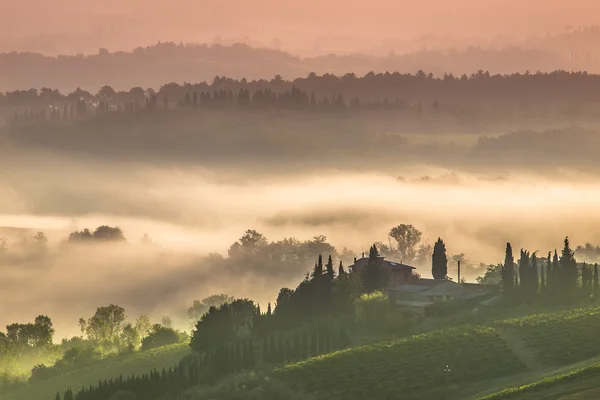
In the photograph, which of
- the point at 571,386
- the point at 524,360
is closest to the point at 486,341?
the point at 524,360

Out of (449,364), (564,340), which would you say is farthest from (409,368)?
(564,340)

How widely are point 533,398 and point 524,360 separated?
28.5 meters

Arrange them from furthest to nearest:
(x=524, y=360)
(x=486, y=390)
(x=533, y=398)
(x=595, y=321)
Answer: (x=595, y=321) < (x=524, y=360) < (x=486, y=390) < (x=533, y=398)

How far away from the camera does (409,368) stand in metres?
187

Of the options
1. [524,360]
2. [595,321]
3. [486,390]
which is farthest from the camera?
[595,321]

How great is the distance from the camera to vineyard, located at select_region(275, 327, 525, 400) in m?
180

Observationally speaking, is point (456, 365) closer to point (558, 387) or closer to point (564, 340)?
point (564, 340)

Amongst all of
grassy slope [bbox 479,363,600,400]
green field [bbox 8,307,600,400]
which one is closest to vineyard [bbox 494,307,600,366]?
green field [bbox 8,307,600,400]

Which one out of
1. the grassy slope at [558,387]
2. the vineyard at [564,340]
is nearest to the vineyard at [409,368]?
the vineyard at [564,340]

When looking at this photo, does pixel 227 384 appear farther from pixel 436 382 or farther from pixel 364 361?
pixel 436 382

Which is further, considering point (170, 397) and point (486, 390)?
point (170, 397)

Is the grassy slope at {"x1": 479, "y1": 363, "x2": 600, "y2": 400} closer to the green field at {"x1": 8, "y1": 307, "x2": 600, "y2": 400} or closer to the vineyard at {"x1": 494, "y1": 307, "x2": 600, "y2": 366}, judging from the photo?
the green field at {"x1": 8, "y1": 307, "x2": 600, "y2": 400}

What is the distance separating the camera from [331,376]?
18938cm

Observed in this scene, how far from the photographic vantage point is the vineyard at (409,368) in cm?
18050
